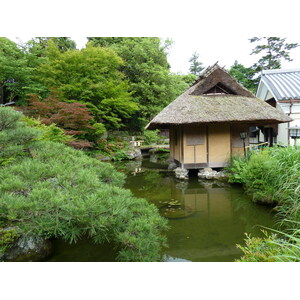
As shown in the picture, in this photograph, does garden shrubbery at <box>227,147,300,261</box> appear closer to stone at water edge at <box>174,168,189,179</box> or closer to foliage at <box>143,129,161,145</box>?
stone at water edge at <box>174,168,189,179</box>

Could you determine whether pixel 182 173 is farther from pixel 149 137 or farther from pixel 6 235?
pixel 149 137

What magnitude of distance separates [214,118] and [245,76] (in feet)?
65.1

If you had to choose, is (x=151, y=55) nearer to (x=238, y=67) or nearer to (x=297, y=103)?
(x=297, y=103)

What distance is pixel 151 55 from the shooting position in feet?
57.7

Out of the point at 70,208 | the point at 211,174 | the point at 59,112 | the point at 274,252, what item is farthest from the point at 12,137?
the point at 59,112

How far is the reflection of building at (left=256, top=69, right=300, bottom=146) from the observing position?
10.4m

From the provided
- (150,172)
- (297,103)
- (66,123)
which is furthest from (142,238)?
(297,103)

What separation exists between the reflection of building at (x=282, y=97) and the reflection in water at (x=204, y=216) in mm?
4283

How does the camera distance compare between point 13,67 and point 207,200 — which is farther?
point 13,67

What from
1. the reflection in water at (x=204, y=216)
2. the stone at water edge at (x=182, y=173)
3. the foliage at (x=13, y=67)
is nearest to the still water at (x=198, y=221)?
the reflection in water at (x=204, y=216)

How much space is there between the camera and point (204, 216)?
4887 mm

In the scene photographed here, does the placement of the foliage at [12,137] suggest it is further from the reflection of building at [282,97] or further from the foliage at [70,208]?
the reflection of building at [282,97]

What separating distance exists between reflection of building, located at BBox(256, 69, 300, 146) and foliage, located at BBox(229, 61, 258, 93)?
7.66m

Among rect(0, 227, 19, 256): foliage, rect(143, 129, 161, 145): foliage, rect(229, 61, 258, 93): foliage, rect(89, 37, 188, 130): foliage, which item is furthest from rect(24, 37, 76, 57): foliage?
rect(229, 61, 258, 93): foliage
